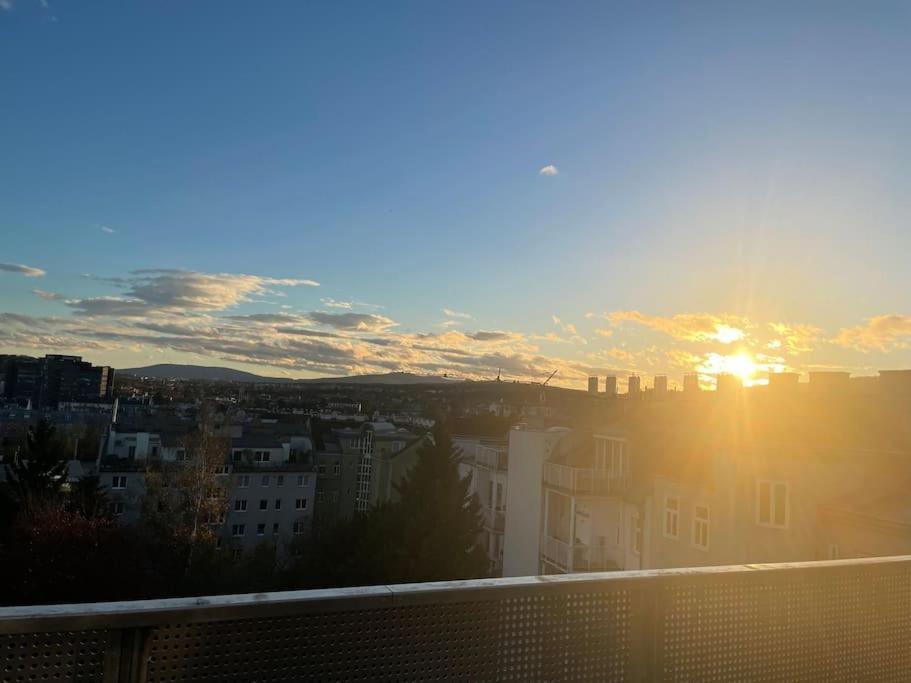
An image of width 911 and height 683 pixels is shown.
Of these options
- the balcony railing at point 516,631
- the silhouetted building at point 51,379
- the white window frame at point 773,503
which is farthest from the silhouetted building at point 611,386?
the silhouetted building at point 51,379

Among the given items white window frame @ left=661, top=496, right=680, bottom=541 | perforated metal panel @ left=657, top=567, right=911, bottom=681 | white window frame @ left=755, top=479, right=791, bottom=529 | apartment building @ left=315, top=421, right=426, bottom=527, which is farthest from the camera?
apartment building @ left=315, top=421, right=426, bottom=527

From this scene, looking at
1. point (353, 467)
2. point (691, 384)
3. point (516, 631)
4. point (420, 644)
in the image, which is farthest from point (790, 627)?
point (353, 467)

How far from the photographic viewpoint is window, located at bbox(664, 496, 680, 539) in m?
17.2

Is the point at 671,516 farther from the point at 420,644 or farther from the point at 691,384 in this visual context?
the point at 420,644

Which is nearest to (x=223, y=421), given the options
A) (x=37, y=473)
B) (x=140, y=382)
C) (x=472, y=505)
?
(x=37, y=473)

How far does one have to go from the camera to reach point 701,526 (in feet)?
53.4

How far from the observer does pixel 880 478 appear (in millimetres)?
12789

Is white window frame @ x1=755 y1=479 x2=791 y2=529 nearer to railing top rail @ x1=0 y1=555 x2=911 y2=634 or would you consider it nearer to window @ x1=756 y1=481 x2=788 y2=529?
window @ x1=756 y1=481 x2=788 y2=529

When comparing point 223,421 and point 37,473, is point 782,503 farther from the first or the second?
point 37,473

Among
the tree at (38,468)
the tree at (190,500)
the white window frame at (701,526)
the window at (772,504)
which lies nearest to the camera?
the window at (772,504)

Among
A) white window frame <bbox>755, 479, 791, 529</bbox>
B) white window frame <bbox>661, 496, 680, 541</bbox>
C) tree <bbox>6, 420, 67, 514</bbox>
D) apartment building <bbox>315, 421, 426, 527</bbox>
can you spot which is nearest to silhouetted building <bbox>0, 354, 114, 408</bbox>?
apartment building <bbox>315, 421, 426, 527</bbox>

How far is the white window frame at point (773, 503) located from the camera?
543 inches

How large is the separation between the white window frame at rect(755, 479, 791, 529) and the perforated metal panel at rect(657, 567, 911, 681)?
11283 mm

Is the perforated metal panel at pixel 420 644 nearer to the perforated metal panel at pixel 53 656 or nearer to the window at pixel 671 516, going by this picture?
the perforated metal panel at pixel 53 656
